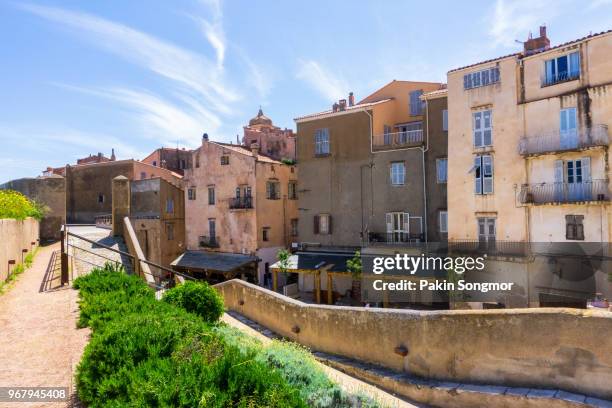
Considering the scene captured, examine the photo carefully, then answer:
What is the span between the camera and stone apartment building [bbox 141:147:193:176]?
178 ft

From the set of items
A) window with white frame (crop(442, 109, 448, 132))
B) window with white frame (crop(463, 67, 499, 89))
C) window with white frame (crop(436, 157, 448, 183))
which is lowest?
window with white frame (crop(436, 157, 448, 183))

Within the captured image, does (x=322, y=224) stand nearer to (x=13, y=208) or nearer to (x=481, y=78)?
(x=481, y=78)

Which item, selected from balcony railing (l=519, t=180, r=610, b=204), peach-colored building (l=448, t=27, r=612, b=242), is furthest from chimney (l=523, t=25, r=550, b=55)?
balcony railing (l=519, t=180, r=610, b=204)

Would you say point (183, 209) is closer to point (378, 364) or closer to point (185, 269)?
point (185, 269)

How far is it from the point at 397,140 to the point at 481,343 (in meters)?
18.9

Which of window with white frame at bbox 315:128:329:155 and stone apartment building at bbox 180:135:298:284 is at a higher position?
window with white frame at bbox 315:128:329:155

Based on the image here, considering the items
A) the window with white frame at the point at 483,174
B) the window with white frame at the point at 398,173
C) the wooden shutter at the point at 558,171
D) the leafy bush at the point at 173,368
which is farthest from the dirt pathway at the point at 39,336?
the wooden shutter at the point at 558,171

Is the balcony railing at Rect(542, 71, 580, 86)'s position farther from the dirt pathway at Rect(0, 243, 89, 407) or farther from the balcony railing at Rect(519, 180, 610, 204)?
the dirt pathway at Rect(0, 243, 89, 407)

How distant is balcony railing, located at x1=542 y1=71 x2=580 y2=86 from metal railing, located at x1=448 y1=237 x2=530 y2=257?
8583 millimetres

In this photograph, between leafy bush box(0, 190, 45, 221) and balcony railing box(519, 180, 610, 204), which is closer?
leafy bush box(0, 190, 45, 221)

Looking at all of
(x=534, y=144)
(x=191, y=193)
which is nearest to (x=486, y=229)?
(x=534, y=144)

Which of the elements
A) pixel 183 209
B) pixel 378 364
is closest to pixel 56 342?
pixel 378 364

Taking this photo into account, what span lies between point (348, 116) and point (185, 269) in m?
19.1

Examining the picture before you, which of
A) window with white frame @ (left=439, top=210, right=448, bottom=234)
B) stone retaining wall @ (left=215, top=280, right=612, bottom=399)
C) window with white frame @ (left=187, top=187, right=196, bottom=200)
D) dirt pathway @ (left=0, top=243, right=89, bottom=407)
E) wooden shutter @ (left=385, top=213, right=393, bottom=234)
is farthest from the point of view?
window with white frame @ (left=187, top=187, right=196, bottom=200)
